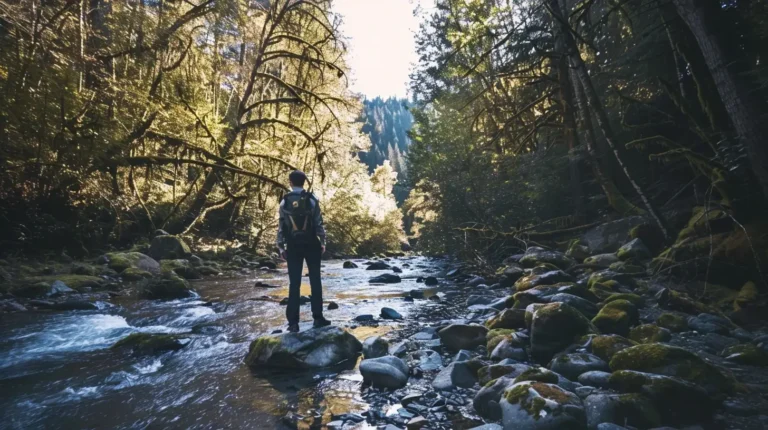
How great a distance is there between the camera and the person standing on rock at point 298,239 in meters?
5.05

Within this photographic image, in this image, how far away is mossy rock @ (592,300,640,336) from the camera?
432 cm

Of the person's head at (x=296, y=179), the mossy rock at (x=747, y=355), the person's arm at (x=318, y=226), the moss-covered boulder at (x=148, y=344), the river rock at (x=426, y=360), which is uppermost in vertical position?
the person's head at (x=296, y=179)

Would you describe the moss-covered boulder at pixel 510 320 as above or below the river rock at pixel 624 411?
above

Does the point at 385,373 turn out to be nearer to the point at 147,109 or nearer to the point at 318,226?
the point at 318,226

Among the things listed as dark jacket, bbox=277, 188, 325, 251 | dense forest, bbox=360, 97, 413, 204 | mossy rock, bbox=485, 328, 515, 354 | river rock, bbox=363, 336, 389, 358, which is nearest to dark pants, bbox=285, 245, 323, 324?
dark jacket, bbox=277, 188, 325, 251

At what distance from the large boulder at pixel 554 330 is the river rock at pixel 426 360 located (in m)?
1.01

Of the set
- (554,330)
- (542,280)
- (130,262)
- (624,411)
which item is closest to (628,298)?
(542,280)

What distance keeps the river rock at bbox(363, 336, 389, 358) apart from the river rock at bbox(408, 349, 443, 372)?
0.31 meters

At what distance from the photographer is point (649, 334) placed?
13.2 ft

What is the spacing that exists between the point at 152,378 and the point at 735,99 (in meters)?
7.62

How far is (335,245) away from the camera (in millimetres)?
27172

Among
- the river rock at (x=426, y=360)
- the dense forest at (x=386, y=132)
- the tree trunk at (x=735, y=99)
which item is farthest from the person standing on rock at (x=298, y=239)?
the dense forest at (x=386, y=132)

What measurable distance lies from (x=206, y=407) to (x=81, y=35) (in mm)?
6157

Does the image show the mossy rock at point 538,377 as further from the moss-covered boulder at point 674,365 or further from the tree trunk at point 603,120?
the tree trunk at point 603,120
